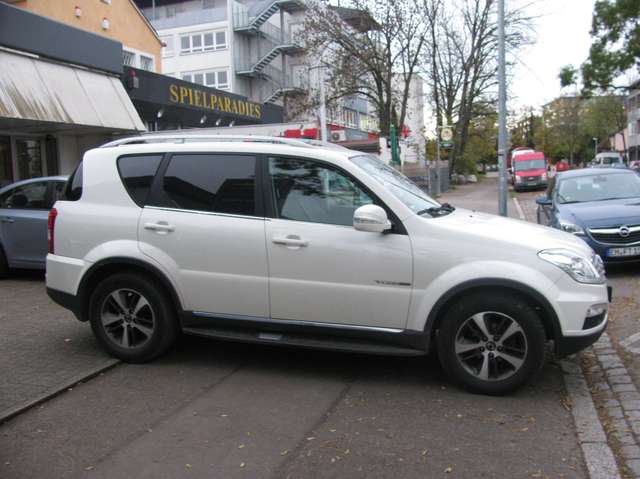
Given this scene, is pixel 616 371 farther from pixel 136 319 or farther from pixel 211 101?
pixel 211 101

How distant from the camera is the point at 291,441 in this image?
13.1ft

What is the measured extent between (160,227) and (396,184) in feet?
6.43

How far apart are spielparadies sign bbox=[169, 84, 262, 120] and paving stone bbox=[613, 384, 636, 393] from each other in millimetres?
18184

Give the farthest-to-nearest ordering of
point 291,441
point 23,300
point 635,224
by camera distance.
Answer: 1. point 635,224
2. point 23,300
3. point 291,441

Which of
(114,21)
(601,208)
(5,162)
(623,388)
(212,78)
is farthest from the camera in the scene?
(212,78)

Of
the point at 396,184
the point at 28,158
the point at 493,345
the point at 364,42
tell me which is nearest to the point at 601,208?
the point at 396,184

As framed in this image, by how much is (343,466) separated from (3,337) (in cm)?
429

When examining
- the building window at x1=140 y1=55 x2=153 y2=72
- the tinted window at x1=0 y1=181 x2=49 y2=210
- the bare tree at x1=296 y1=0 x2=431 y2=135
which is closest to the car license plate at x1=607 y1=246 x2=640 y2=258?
the tinted window at x1=0 y1=181 x2=49 y2=210

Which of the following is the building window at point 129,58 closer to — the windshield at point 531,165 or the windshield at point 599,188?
the windshield at point 599,188

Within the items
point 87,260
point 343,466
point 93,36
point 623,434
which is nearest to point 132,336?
point 87,260

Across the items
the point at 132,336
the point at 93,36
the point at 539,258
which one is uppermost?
the point at 93,36

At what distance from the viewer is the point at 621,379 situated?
16.5 feet

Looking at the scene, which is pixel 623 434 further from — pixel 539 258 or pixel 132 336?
pixel 132 336

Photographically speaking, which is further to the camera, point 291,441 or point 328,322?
point 328,322
